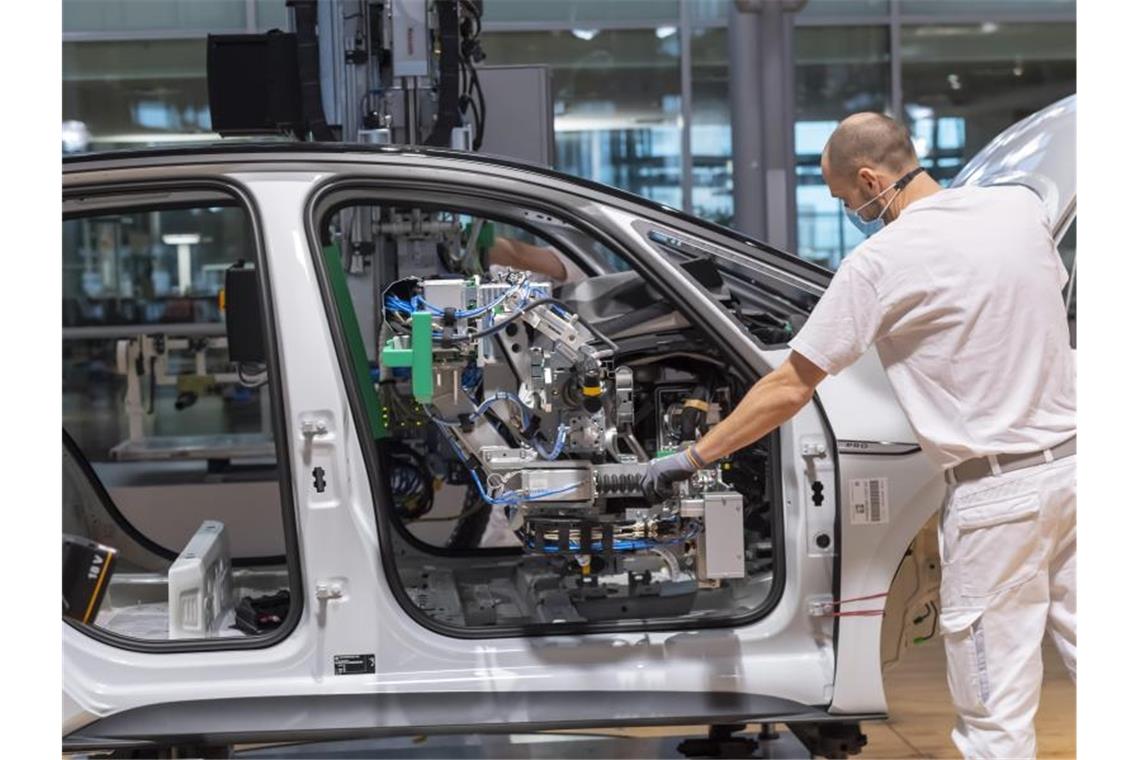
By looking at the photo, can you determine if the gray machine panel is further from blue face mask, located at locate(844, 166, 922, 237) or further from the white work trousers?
the white work trousers

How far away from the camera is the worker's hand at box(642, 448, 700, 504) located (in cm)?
331

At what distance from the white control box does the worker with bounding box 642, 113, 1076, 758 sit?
1449 mm

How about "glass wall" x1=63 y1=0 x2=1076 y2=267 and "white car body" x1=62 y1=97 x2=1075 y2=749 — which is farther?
"glass wall" x1=63 y1=0 x2=1076 y2=267

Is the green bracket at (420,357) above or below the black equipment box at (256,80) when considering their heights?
below

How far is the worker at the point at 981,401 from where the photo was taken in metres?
3.12

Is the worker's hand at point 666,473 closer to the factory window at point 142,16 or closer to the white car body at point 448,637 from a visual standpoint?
the white car body at point 448,637

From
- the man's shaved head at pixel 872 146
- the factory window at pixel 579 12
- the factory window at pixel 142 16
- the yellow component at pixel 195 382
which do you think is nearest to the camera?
the man's shaved head at pixel 872 146

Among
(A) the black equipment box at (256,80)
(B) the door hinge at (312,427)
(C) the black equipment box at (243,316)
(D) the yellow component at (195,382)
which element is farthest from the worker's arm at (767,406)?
(D) the yellow component at (195,382)

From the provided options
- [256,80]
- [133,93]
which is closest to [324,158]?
[256,80]

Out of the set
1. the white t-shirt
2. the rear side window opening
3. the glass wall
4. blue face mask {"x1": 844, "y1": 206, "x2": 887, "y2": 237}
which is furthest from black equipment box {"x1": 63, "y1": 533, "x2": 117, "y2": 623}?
the glass wall

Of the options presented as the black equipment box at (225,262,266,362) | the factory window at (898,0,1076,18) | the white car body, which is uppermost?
the factory window at (898,0,1076,18)

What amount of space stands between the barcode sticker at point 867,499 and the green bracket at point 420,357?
3.58 feet

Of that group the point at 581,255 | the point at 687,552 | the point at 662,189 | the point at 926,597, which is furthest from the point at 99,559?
the point at 662,189
